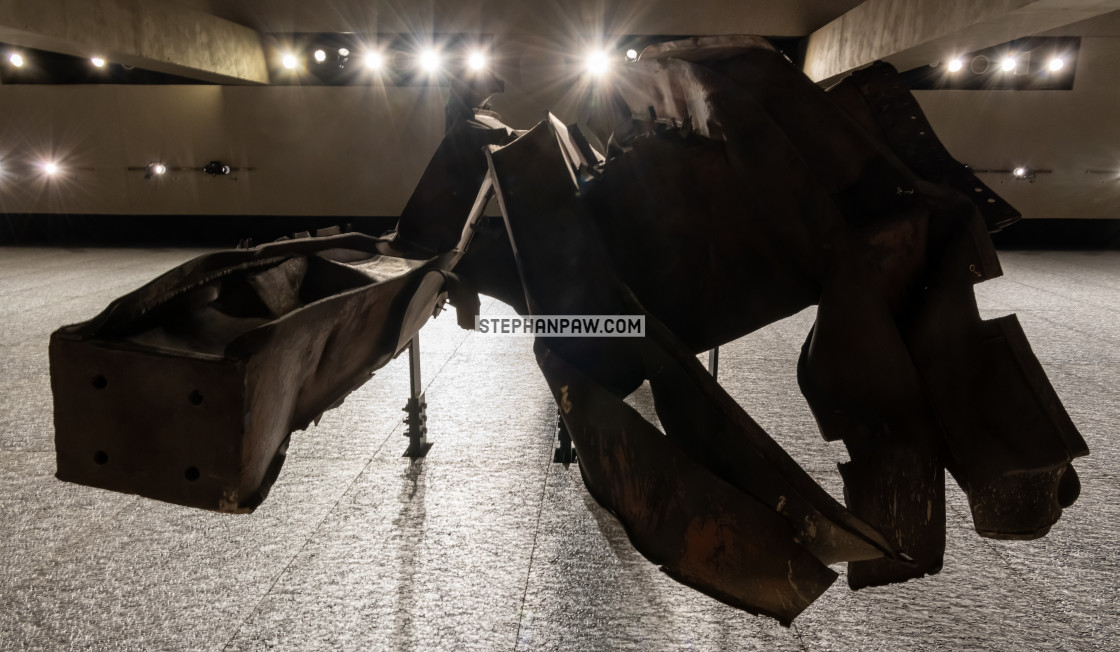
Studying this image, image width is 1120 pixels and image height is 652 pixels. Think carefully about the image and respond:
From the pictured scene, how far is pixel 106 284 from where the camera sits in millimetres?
6770

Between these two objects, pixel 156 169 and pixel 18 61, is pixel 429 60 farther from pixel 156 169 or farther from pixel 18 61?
pixel 18 61

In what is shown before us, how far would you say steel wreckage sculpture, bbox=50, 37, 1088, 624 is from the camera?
0.90 meters

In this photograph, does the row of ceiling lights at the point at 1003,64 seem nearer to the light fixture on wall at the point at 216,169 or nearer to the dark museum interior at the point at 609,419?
the dark museum interior at the point at 609,419

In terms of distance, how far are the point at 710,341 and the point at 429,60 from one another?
27.3 feet

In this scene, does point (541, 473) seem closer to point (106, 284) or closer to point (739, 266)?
point (739, 266)

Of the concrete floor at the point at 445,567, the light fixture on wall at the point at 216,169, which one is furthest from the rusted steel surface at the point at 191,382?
the light fixture on wall at the point at 216,169

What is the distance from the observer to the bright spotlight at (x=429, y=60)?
8.41 m

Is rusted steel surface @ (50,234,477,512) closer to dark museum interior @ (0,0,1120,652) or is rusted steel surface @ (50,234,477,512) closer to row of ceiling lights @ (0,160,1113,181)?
dark museum interior @ (0,0,1120,652)

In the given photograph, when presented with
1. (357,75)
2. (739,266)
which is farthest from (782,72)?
(357,75)

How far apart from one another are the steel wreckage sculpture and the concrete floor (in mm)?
877

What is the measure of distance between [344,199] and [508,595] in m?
8.58

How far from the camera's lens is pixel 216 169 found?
940cm

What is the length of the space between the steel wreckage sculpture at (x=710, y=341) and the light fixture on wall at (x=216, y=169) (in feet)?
30.7

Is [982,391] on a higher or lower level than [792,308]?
lower
